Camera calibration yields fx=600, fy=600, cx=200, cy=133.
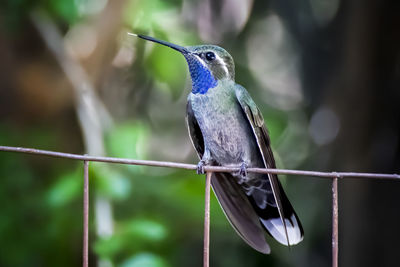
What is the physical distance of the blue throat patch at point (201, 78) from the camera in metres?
2.69

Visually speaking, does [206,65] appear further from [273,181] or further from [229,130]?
[273,181]

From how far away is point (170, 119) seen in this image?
15.4 ft

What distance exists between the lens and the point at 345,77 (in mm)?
3754

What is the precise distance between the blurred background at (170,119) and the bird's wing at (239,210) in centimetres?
31

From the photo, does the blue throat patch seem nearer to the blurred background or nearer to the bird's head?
the bird's head

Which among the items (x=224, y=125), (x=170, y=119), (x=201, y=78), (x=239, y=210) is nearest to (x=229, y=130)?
(x=224, y=125)

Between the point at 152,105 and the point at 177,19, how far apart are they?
131 centimetres

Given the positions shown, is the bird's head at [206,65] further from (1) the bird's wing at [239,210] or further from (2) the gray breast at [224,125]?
(1) the bird's wing at [239,210]

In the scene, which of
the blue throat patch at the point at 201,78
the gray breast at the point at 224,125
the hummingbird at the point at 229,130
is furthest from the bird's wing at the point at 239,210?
the blue throat patch at the point at 201,78

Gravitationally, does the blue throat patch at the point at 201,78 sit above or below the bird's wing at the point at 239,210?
above

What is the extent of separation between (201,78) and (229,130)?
0.90ft

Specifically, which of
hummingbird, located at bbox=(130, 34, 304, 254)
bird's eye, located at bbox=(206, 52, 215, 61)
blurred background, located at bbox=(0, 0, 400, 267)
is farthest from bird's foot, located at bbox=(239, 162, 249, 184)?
bird's eye, located at bbox=(206, 52, 215, 61)

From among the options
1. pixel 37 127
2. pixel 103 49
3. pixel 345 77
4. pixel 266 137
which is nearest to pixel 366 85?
pixel 345 77

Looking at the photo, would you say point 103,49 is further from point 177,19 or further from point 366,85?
point 366,85
